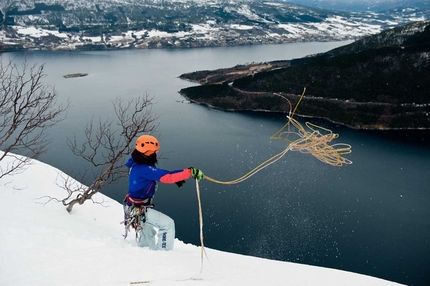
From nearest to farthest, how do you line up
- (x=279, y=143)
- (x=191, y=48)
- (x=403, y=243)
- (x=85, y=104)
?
(x=403, y=243), (x=279, y=143), (x=85, y=104), (x=191, y=48)

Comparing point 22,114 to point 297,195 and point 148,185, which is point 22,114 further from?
point 297,195

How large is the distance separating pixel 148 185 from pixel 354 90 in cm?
6885

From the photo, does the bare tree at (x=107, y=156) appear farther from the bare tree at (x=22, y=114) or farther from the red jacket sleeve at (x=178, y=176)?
the red jacket sleeve at (x=178, y=176)

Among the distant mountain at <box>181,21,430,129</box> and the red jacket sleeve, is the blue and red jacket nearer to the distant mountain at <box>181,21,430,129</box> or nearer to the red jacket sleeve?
the red jacket sleeve

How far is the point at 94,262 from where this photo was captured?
17.8ft

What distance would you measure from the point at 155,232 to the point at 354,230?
2303 cm

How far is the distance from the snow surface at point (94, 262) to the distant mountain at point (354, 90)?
56.3m

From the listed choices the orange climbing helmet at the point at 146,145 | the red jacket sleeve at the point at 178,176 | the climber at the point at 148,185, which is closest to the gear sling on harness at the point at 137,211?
the climber at the point at 148,185

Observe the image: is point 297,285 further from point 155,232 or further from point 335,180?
point 335,180

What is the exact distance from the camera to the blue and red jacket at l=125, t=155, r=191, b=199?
5.61 meters

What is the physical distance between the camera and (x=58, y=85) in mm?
72750

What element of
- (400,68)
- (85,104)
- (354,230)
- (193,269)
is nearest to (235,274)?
(193,269)

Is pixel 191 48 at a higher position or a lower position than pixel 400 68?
lower

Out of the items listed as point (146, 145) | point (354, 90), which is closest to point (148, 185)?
point (146, 145)
